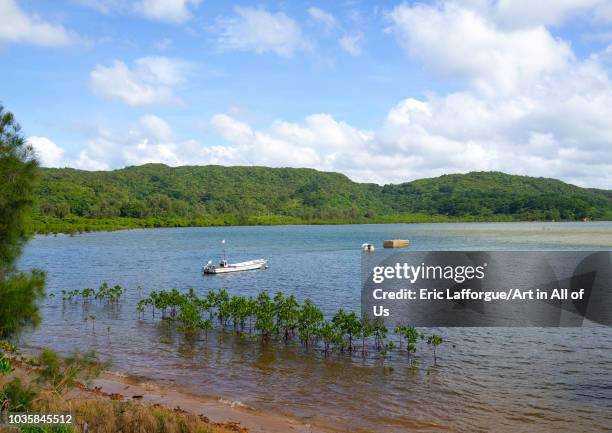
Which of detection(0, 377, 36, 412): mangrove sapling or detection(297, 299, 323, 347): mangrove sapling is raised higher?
detection(0, 377, 36, 412): mangrove sapling

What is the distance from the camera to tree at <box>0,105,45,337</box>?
15.6m

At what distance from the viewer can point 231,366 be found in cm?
2614

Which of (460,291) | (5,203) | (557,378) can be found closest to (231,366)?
(5,203)

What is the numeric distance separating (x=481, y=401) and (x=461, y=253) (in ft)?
260

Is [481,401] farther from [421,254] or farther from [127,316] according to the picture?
[421,254]

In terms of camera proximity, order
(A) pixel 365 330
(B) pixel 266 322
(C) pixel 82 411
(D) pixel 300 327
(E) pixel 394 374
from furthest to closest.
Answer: (B) pixel 266 322
(D) pixel 300 327
(A) pixel 365 330
(E) pixel 394 374
(C) pixel 82 411

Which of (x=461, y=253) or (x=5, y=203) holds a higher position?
(x=5, y=203)

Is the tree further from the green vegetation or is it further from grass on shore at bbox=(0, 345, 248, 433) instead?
the green vegetation

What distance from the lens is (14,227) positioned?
53.0ft

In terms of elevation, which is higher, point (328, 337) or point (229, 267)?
point (229, 267)

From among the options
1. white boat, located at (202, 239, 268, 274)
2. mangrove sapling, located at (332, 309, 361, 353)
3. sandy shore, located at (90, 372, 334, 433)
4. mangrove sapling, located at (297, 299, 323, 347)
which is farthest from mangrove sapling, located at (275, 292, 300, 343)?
white boat, located at (202, 239, 268, 274)

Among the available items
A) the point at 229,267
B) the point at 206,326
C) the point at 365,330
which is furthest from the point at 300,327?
the point at 229,267

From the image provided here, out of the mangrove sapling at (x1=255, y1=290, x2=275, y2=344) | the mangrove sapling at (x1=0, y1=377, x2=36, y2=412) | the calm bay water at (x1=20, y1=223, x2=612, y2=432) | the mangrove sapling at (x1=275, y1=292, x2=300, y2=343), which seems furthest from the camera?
the mangrove sapling at (x1=275, y1=292, x2=300, y2=343)

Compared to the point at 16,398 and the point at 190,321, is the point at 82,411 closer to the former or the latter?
the point at 16,398
